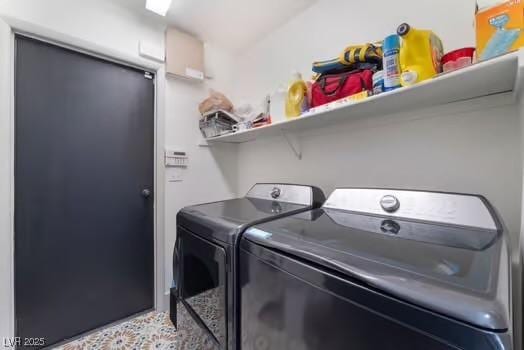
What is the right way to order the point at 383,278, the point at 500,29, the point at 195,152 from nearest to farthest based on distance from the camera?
the point at 383,278, the point at 500,29, the point at 195,152

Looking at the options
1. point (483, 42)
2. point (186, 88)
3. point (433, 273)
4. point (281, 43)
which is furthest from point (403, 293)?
point (186, 88)

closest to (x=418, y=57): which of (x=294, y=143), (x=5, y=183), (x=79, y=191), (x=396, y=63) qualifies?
(x=396, y=63)

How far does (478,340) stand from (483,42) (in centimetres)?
94

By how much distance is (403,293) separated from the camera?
1.63ft

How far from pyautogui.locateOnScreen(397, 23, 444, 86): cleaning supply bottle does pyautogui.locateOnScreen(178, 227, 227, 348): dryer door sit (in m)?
1.11

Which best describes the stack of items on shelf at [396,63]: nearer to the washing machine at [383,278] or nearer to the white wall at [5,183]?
the washing machine at [383,278]

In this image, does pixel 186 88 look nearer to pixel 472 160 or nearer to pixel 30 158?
pixel 30 158

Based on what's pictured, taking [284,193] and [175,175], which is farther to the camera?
[175,175]

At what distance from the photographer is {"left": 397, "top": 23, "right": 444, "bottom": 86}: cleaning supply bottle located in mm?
947

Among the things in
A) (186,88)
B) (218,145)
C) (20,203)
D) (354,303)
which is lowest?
(354,303)

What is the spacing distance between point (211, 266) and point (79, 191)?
1.32 metres

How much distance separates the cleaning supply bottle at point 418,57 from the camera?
3.11 feet

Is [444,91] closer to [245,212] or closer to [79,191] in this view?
[245,212]

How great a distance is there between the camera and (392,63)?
102 centimetres
